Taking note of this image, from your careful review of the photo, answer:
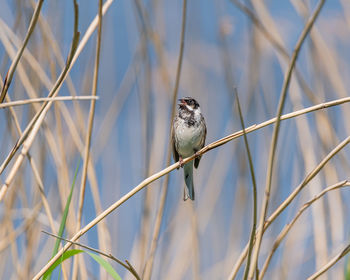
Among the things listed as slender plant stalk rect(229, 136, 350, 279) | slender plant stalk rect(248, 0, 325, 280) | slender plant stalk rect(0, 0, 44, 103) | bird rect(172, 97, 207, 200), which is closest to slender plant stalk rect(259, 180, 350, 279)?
slender plant stalk rect(229, 136, 350, 279)

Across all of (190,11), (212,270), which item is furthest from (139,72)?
(212,270)

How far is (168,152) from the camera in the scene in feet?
6.47

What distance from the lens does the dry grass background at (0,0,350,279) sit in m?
1.91

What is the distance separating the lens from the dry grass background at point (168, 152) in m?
1.91

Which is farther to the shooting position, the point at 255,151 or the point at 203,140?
the point at 203,140

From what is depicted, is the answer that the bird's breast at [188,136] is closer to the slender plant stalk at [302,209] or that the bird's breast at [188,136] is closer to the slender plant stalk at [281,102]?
the slender plant stalk at [302,209]

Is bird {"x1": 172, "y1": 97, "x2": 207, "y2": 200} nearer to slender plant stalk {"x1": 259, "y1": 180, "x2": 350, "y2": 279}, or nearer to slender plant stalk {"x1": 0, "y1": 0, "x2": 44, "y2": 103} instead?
slender plant stalk {"x1": 259, "y1": 180, "x2": 350, "y2": 279}

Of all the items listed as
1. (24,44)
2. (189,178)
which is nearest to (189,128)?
(189,178)

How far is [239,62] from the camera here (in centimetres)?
289

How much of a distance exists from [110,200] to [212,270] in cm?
69

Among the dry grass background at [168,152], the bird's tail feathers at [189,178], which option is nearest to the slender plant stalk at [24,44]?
the dry grass background at [168,152]

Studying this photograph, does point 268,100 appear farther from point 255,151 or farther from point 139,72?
point 139,72

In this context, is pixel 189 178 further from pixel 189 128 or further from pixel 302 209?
pixel 302 209

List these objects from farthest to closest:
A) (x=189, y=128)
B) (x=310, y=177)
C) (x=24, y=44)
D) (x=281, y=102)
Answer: (x=189, y=128)
(x=310, y=177)
(x=24, y=44)
(x=281, y=102)
